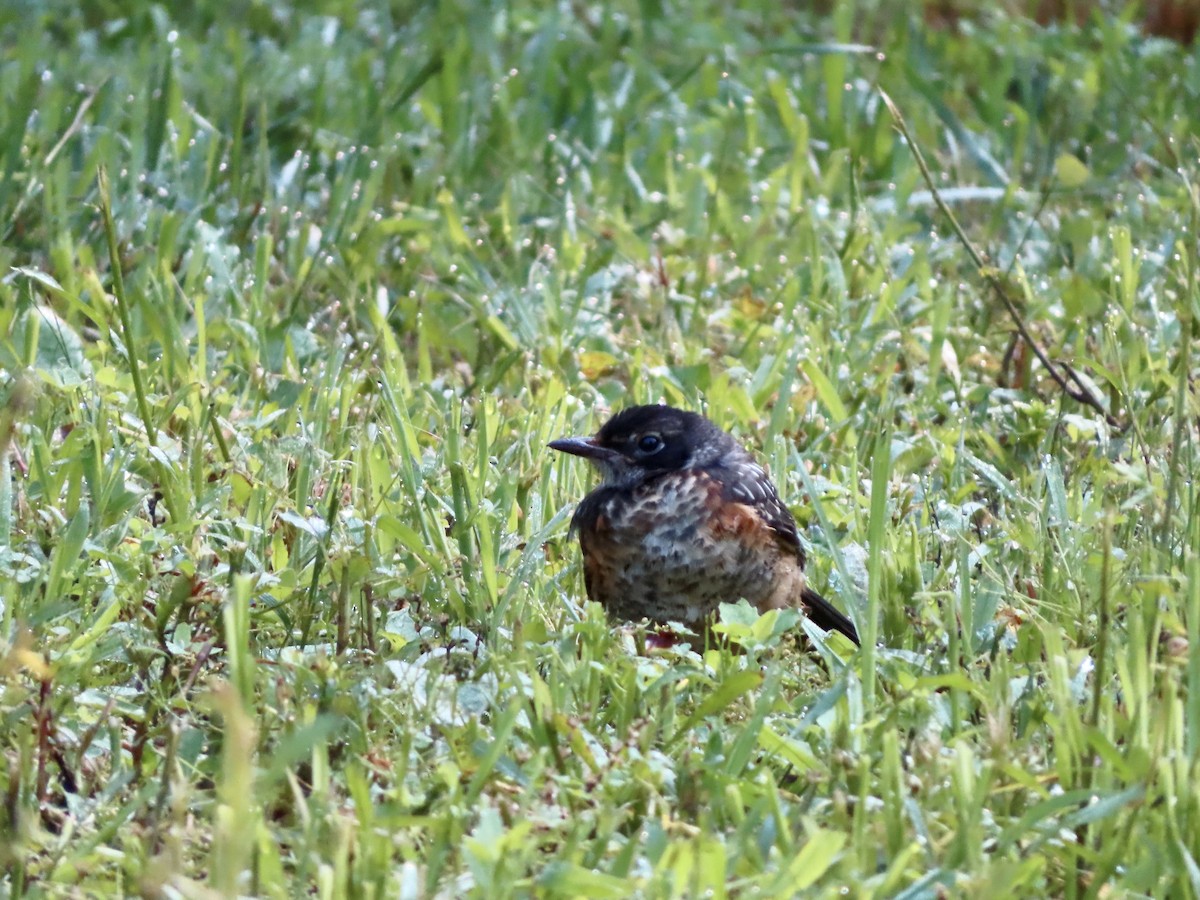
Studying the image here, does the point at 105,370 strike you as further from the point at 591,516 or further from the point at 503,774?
the point at 503,774

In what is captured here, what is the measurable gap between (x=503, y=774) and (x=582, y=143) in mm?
4711

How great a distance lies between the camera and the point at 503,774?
3170 mm

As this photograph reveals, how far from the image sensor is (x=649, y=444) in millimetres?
4570

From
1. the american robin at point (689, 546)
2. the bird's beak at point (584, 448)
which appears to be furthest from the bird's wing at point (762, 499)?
the bird's beak at point (584, 448)

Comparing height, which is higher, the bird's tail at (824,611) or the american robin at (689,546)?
the american robin at (689,546)

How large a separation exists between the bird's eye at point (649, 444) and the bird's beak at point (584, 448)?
2.7 inches

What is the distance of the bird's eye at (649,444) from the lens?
180 inches

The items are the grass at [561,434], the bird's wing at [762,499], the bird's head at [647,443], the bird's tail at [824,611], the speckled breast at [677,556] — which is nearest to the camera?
the grass at [561,434]

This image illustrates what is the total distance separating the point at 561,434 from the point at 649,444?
0.58 metres

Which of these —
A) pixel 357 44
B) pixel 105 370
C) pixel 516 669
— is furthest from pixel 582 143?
pixel 516 669

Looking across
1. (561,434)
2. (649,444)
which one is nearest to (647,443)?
(649,444)

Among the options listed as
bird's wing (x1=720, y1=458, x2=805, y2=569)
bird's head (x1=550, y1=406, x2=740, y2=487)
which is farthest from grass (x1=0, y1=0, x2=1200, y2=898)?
bird's head (x1=550, y1=406, x2=740, y2=487)

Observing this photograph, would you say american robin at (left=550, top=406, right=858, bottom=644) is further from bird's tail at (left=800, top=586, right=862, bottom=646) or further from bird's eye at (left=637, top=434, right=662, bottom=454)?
bird's eye at (left=637, top=434, right=662, bottom=454)

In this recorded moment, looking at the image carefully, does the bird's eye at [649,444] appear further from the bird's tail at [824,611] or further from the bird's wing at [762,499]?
the bird's tail at [824,611]
